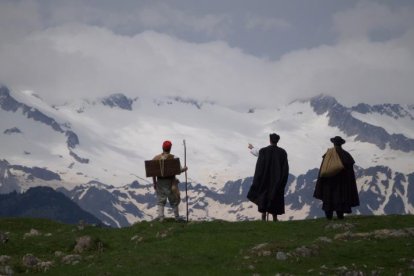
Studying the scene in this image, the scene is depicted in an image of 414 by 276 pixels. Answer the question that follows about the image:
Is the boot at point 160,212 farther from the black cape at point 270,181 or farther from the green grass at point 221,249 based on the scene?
the black cape at point 270,181

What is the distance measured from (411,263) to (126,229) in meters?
13.6

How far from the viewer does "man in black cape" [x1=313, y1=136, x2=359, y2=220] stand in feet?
101

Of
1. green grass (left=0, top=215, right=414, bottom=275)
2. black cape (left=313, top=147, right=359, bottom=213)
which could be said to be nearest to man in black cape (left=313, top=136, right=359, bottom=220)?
black cape (left=313, top=147, right=359, bottom=213)

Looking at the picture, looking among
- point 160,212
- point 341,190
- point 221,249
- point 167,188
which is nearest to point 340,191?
point 341,190

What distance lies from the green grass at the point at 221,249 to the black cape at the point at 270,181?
74.0 inches

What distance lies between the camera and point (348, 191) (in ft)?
101

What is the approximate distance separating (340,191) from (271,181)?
3.12m

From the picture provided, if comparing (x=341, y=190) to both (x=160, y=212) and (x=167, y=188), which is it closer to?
(x=167, y=188)

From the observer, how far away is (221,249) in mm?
24047

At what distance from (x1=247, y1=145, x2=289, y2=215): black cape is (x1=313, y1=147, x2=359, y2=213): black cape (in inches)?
64.9

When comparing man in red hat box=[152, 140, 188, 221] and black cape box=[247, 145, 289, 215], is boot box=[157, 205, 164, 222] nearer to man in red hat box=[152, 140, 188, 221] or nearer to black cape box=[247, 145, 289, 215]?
man in red hat box=[152, 140, 188, 221]

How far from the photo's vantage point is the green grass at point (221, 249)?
2102 cm

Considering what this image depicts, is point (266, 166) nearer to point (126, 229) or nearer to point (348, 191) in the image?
point (348, 191)

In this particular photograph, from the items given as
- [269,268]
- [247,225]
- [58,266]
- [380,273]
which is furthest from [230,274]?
[247,225]
